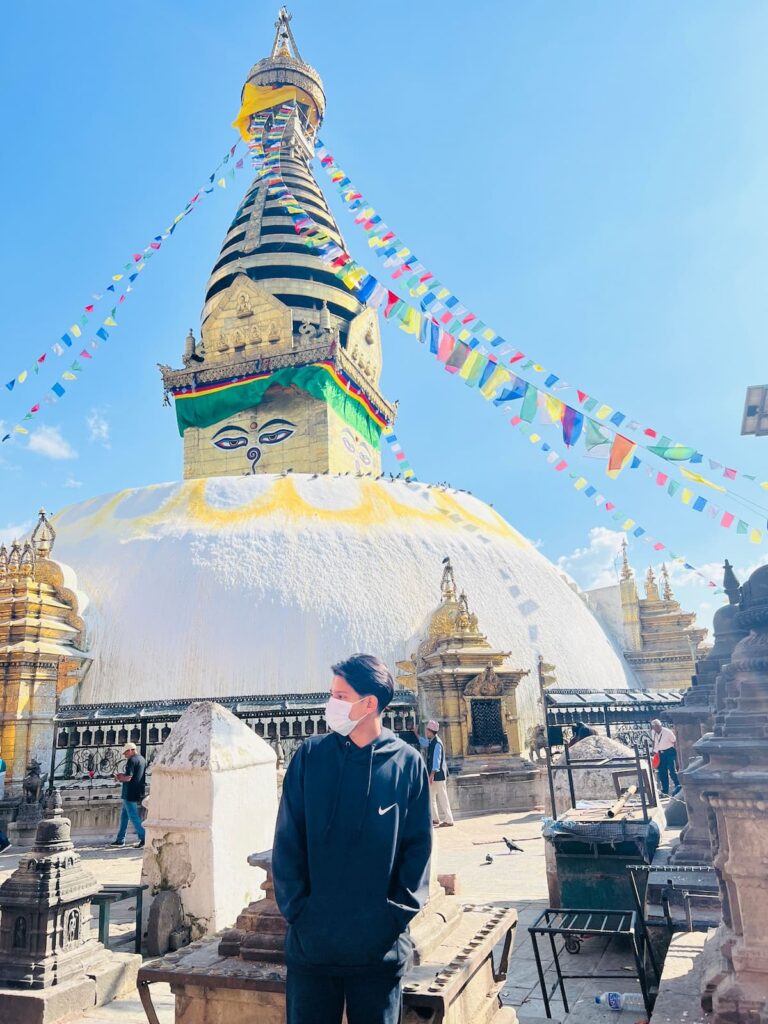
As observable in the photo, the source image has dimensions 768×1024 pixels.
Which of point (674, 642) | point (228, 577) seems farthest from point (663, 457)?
point (674, 642)

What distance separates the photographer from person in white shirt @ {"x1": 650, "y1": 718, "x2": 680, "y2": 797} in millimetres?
10656

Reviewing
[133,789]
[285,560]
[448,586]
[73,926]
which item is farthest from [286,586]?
[73,926]

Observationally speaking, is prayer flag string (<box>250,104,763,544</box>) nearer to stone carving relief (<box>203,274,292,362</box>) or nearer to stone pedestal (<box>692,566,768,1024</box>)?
stone pedestal (<box>692,566,768,1024</box>)

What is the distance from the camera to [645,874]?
15.8 feet

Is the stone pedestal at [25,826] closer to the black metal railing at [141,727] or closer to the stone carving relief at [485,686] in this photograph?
the black metal railing at [141,727]

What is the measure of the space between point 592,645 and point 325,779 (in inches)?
666

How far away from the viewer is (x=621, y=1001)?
376cm

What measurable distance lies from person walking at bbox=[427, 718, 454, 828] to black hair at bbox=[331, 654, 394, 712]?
272 inches

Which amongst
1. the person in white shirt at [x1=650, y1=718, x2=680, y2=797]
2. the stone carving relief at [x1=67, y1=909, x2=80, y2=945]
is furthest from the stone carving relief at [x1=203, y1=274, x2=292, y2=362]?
the stone carving relief at [x1=67, y1=909, x2=80, y2=945]

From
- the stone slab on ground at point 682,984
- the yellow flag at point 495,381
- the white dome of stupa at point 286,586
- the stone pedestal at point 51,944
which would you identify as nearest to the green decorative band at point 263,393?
the white dome of stupa at point 286,586

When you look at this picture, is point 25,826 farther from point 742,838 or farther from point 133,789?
point 742,838

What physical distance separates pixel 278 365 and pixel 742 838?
23199mm

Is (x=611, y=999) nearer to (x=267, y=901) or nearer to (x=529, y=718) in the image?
(x=267, y=901)

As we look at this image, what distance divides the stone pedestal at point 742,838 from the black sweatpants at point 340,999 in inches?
64.8
